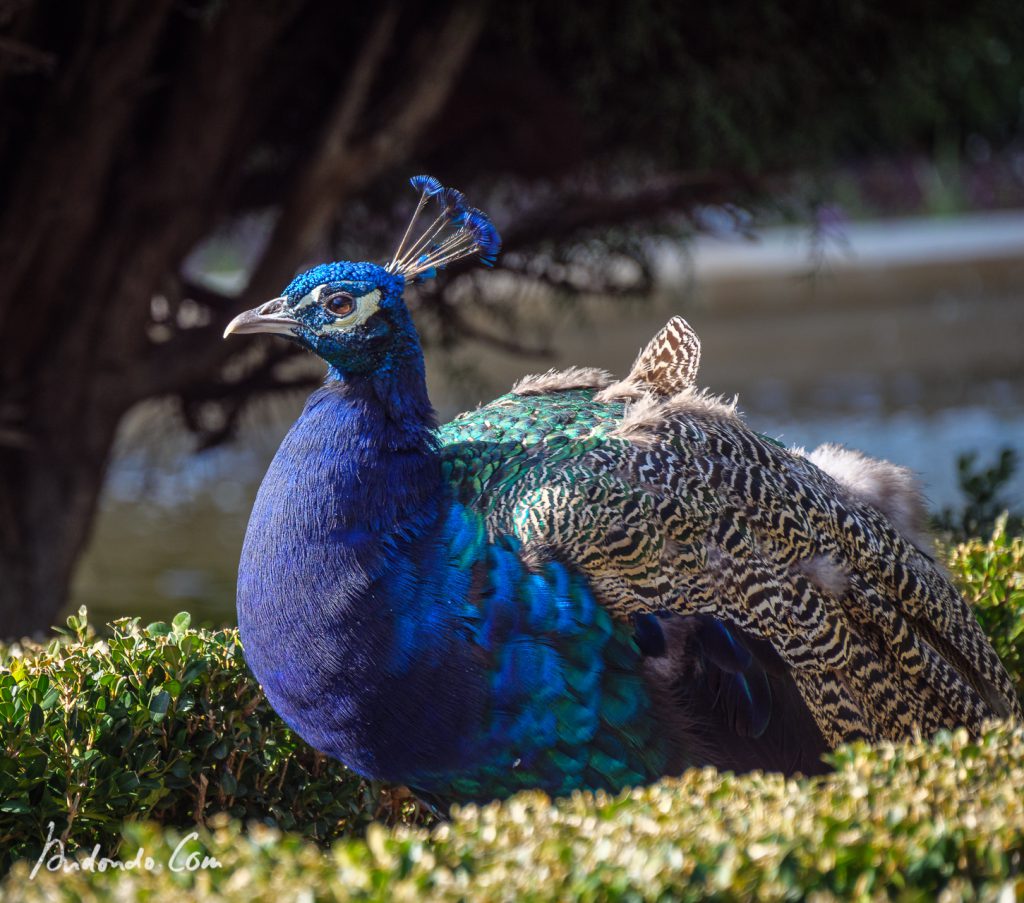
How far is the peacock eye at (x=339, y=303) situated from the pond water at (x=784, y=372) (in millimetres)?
2498

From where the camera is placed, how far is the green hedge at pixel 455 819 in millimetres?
1703

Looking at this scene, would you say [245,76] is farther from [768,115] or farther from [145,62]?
[768,115]

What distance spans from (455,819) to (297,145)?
3.88m

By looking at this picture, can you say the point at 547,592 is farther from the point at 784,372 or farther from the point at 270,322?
the point at 784,372

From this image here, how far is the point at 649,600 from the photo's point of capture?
8.63 feet

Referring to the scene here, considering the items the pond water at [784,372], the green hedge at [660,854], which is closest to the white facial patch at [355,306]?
the green hedge at [660,854]

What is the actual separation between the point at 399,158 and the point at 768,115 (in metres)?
1.60

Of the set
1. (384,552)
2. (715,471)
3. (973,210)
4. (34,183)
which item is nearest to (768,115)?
(34,183)

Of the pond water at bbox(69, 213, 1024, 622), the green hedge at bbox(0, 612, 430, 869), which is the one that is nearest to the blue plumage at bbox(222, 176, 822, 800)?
the green hedge at bbox(0, 612, 430, 869)

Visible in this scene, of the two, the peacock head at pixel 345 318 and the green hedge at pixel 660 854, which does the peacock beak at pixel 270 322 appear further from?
the green hedge at pixel 660 854

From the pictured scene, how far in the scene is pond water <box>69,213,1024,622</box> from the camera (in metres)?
7.08

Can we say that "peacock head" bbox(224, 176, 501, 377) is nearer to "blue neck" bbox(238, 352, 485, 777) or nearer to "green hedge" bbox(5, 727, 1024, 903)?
"blue neck" bbox(238, 352, 485, 777)

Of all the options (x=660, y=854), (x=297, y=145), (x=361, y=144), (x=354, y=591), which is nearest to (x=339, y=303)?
(x=354, y=591)

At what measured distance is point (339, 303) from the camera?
9.00 ft
